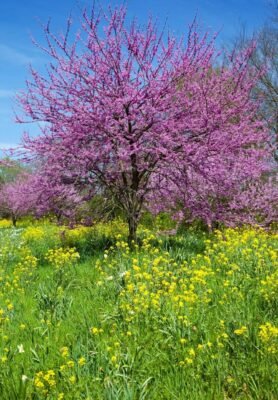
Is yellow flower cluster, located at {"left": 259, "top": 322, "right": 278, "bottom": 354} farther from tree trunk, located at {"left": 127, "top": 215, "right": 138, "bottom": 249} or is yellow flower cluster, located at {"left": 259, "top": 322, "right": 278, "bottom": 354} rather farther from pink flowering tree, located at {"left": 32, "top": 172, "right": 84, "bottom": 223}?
pink flowering tree, located at {"left": 32, "top": 172, "right": 84, "bottom": 223}

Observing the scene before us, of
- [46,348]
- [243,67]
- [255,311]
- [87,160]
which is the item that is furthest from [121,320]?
[243,67]

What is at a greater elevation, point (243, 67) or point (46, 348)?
point (243, 67)

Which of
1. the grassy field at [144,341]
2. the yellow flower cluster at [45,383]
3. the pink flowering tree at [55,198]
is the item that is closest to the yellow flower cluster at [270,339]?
the grassy field at [144,341]

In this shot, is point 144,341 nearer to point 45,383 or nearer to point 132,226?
point 45,383

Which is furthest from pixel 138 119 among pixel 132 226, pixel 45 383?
pixel 45 383

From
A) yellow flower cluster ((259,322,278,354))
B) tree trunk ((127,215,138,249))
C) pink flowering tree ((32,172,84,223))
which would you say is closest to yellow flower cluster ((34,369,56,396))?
yellow flower cluster ((259,322,278,354))

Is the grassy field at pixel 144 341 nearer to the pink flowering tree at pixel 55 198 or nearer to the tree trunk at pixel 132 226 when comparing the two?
the tree trunk at pixel 132 226

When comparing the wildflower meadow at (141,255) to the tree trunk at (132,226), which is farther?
the tree trunk at (132,226)

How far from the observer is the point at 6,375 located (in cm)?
385

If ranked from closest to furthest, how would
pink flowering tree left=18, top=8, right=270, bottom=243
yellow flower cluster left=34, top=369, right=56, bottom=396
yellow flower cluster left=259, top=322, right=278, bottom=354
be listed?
1. yellow flower cluster left=34, top=369, right=56, bottom=396
2. yellow flower cluster left=259, top=322, right=278, bottom=354
3. pink flowering tree left=18, top=8, right=270, bottom=243

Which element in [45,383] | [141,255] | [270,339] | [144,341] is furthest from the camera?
[141,255]

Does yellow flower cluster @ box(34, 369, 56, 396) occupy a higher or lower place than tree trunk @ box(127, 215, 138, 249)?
lower

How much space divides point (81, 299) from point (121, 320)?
45.3 inches

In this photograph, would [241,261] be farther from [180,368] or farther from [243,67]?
[243,67]
